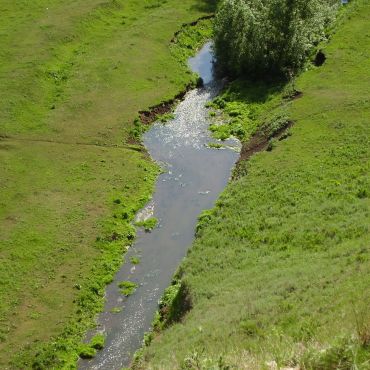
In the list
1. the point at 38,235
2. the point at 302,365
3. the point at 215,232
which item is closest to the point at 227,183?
the point at 215,232

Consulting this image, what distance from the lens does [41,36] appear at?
6412 cm

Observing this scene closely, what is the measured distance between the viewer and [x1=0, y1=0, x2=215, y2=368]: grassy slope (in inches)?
1358

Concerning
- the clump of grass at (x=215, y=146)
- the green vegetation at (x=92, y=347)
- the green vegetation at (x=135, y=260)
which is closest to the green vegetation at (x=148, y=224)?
the green vegetation at (x=135, y=260)

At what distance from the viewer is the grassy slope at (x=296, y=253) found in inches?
721

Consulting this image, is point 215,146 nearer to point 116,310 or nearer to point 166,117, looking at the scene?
point 166,117

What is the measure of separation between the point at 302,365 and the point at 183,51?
181ft

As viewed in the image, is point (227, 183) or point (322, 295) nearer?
point (322, 295)

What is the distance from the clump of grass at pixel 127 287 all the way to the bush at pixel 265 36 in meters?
30.7

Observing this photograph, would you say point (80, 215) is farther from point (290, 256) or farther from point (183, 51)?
point (183, 51)

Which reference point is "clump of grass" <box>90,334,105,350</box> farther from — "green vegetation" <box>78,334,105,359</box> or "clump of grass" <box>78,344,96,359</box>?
"clump of grass" <box>78,344,96,359</box>

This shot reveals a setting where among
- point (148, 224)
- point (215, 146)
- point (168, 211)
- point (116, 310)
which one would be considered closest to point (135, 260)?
point (148, 224)

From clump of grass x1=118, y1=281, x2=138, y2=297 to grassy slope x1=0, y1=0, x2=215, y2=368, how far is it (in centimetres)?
135

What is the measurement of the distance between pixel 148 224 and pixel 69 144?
12976 mm

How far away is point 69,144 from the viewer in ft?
161
